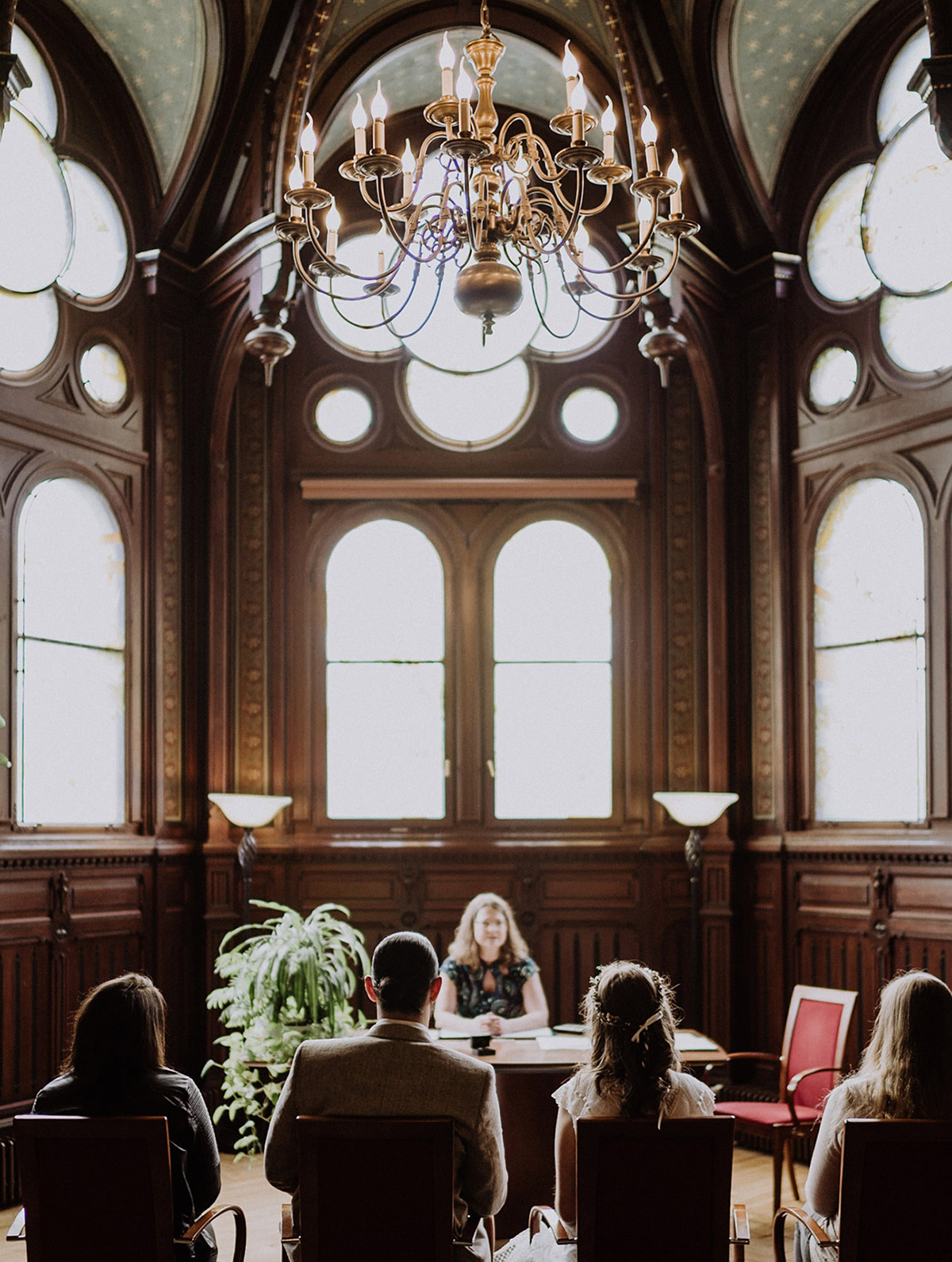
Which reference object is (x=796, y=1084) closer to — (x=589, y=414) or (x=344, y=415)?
(x=589, y=414)

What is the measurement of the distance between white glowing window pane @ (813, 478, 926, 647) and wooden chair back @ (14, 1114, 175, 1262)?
14.6 ft

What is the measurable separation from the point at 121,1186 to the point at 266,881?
4.03 m

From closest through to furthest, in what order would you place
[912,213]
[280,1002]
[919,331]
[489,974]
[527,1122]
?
[527,1122]
[280,1002]
[489,974]
[919,331]
[912,213]

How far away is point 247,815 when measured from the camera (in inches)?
247

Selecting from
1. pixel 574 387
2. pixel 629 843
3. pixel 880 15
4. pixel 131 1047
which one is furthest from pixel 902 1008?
pixel 880 15

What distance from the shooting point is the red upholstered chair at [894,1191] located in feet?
9.36

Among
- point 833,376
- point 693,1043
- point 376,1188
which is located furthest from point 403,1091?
point 833,376

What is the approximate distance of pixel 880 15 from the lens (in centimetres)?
650

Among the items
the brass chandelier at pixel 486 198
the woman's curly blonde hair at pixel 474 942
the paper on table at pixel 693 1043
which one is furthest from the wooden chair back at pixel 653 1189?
the woman's curly blonde hair at pixel 474 942

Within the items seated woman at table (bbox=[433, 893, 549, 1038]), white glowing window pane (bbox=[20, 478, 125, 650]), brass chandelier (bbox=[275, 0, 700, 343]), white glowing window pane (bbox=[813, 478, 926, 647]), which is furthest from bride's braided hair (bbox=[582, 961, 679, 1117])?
white glowing window pane (bbox=[20, 478, 125, 650])

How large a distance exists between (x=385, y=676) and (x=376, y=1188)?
447 cm

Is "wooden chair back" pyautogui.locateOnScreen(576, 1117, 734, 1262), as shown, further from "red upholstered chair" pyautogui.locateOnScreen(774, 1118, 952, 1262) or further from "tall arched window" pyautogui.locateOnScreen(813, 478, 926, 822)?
"tall arched window" pyautogui.locateOnScreen(813, 478, 926, 822)

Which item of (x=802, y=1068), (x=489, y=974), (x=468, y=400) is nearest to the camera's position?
(x=802, y=1068)

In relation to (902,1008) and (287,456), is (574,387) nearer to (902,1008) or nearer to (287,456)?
(287,456)
